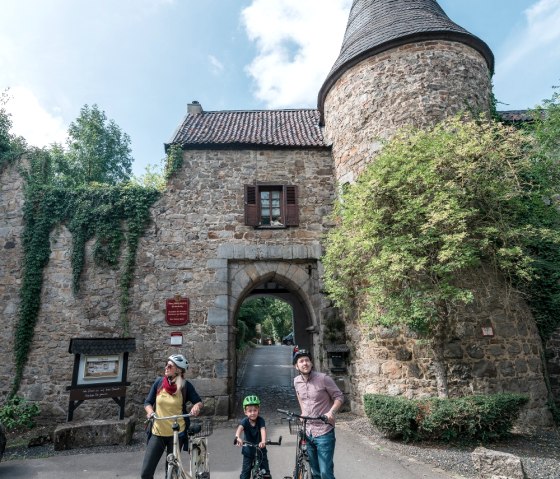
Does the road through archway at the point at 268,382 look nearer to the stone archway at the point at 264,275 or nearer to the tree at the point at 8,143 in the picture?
the stone archway at the point at 264,275

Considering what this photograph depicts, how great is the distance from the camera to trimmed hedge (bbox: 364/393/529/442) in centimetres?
542

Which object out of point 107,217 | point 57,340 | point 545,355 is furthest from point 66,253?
point 545,355

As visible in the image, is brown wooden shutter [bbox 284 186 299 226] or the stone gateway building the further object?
brown wooden shutter [bbox 284 186 299 226]

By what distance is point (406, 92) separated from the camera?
8352 mm

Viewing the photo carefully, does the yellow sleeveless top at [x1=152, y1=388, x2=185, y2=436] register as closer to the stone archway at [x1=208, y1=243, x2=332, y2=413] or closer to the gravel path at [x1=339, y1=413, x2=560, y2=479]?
the gravel path at [x1=339, y1=413, x2=560, y2=479]

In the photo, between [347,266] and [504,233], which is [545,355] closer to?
[504,233]

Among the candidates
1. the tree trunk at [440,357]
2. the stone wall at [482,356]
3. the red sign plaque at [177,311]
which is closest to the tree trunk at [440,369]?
the tree trunk at [440,357]

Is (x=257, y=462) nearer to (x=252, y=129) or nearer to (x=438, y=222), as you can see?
(x=438, y=222)

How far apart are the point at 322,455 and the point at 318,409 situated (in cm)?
41

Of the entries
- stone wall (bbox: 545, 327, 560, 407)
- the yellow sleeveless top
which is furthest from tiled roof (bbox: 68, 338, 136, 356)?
stone wall (bbox: 545, 327, 560, 407)

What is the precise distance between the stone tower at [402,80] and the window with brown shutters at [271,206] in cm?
146

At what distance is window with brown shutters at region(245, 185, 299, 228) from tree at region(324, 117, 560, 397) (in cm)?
286

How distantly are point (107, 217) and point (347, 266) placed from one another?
642 centimetres

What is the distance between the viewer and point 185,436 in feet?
12.1
